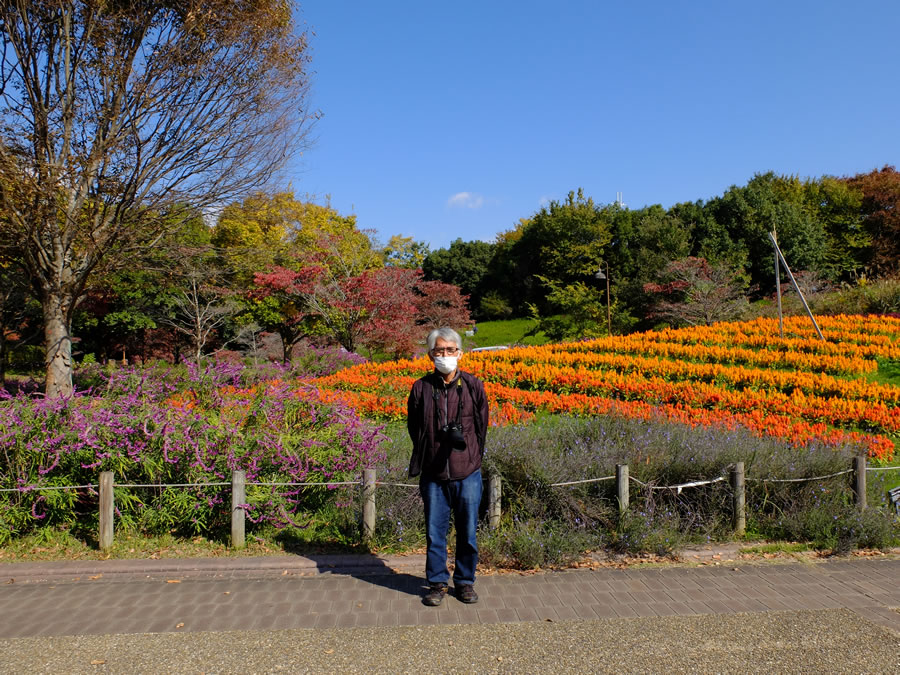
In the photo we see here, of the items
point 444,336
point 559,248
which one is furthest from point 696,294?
point 444,336

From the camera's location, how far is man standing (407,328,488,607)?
13.4 ft

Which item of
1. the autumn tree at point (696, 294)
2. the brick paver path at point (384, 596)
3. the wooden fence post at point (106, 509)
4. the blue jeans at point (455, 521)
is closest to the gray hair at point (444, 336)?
the blue jeans at point (455, 521)

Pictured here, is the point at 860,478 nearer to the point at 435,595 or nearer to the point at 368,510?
the point at 435,595

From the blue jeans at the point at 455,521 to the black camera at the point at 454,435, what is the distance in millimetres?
241

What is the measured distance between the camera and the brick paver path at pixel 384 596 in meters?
3.85

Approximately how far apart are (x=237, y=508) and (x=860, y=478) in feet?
18.0

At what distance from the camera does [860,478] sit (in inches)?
216

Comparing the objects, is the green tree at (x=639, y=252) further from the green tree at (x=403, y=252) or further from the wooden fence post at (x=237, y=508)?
the wooden fence post at (x=237, y=508)

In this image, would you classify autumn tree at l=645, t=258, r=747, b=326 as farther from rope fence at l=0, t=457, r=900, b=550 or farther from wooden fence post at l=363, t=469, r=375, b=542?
A: wooden fence post at l=363, t=469, r=375, b=542

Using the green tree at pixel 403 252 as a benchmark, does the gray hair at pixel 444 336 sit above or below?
below

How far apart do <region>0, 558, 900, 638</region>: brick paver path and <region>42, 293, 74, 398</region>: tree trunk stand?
578cm

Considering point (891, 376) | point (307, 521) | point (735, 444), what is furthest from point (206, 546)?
point (891, 376)

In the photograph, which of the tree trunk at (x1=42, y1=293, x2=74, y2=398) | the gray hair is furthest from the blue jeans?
the tree trunk at (x1=42, y1=293, x2=74, y2=398)

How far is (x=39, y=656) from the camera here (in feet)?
11.1
